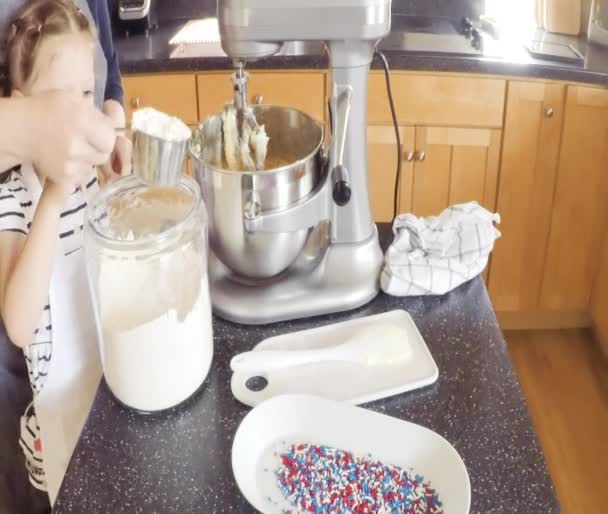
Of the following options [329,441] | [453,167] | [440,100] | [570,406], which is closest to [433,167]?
[453,167]

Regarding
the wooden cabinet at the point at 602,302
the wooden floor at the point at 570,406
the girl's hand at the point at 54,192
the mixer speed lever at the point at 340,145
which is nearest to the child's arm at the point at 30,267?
the girl's hand at the point at 54,192

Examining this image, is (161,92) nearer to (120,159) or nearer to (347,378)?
(120,159)

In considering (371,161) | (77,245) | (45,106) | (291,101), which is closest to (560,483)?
(371,161)

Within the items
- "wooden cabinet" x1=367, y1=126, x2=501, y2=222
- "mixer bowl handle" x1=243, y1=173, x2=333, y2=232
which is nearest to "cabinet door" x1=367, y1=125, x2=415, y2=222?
"wooden cabinet" x1=367, y1=126, x2=501, y2=222

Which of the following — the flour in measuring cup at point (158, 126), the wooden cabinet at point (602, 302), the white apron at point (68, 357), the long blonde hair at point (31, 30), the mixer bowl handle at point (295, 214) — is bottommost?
the wooden cabinet at point (602, 302)

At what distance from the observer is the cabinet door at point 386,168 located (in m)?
2.11

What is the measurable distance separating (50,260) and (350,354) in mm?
370

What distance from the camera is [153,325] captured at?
2.63 feet

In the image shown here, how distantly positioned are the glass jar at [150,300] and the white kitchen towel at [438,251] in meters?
0.30

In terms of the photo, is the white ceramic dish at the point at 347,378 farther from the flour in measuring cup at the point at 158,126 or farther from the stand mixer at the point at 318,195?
the flour in measuring cup at the point at 158,126

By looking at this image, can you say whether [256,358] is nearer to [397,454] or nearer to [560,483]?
[397,454]

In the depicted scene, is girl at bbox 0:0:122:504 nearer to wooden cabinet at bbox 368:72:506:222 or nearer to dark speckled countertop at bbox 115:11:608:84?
dark speckled countertop at bbox 115:11:608:84

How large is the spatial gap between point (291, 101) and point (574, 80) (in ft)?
2.44

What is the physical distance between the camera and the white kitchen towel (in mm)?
1027
